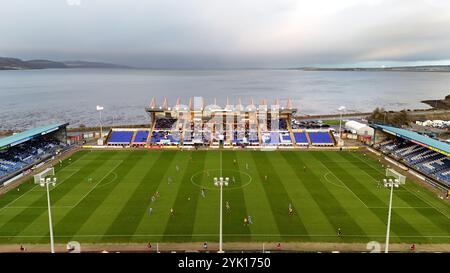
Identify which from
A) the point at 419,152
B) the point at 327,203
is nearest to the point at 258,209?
the point at 327,203

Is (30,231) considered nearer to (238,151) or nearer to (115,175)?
(115,175)

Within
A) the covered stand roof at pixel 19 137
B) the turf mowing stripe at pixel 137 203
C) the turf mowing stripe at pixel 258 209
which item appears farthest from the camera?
the covered stand roof at pixel 19 137

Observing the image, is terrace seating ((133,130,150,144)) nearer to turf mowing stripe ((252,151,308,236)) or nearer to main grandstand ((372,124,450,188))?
turf mowing stripe ((252,151,308,236))

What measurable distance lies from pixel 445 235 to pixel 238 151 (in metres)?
35.1

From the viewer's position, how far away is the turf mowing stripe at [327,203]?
3147 cm

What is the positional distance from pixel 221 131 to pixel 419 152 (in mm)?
34138

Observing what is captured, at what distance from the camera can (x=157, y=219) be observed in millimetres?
32750

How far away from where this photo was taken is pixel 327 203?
36594mm

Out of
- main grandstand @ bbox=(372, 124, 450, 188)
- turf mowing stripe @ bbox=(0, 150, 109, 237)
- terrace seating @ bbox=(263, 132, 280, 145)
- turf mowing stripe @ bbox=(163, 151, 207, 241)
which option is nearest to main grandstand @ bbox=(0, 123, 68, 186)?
turf mowing stripe @ bbox=(0, 150, 109, 237)

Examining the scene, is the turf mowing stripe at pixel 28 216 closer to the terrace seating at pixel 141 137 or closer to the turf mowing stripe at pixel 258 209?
the turf mowing stripe at pixel 258 209

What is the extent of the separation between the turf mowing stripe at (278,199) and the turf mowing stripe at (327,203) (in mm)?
3008

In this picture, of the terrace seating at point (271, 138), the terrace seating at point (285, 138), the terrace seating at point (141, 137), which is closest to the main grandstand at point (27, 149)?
the terrace seating at point (141, 137)

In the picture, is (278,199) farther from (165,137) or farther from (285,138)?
(165,137)
